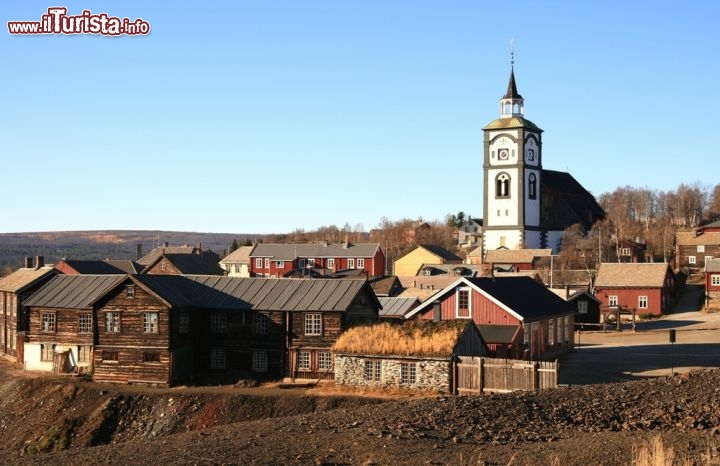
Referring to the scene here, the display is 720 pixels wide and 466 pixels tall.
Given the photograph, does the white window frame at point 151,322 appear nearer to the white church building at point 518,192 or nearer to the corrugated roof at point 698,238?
the corrugated roof at point 698,238

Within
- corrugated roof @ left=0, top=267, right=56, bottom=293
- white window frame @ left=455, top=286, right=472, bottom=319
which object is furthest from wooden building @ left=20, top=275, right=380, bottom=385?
corrugated roof @ left=0, top=267, right=56, bottom=293

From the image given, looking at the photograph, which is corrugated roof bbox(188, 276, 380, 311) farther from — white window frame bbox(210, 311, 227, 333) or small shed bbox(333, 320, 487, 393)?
small shed bbox(333, 320, 487, 393)

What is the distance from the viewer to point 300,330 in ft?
139

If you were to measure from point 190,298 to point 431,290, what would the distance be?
86.8ft

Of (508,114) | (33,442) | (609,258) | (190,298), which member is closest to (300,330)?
(190,298)

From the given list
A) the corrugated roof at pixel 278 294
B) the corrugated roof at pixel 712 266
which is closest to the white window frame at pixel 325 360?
the corrugated roof at pixel 278 294

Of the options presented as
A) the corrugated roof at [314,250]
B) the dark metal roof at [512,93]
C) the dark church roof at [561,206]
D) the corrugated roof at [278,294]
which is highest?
the dark metal roof at [512,93]

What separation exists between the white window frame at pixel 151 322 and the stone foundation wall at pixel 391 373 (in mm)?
8907

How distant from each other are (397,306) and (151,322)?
16988 mm

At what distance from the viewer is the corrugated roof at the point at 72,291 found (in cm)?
4594

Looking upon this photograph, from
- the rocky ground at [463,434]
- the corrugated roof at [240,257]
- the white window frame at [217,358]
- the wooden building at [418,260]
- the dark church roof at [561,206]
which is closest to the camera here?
the rocky ground at [463,434]

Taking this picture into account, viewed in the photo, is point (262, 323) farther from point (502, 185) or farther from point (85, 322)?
point (502, 185)

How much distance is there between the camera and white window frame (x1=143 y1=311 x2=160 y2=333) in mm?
42531

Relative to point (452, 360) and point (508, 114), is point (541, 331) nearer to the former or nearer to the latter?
point (452, 360)
